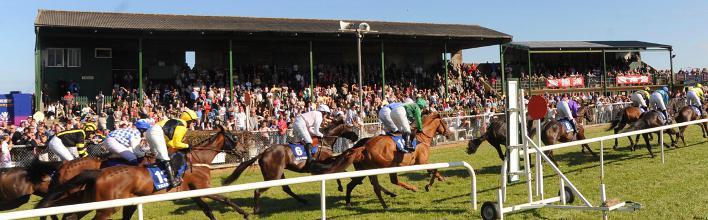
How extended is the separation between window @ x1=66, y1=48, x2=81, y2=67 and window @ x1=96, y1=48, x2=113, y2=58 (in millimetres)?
713

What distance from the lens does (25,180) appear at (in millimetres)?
8172

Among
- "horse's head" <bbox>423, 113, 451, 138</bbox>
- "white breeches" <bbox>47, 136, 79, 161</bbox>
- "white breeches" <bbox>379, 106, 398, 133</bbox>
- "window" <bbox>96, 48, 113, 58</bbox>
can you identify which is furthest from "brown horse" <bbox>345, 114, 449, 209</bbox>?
"window" <bbox>96, 48, 113, 58</bbox>

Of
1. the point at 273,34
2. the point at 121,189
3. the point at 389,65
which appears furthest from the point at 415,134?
the point at 389,65

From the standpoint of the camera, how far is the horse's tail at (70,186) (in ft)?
21.0

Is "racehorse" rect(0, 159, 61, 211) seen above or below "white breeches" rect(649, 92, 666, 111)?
below

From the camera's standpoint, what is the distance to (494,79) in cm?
3247

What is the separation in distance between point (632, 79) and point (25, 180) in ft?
113

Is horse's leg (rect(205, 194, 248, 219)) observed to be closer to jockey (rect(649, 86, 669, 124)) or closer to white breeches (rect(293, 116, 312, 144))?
white breeches (rect(293, 116, 312, 144))

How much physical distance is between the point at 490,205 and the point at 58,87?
21.4m

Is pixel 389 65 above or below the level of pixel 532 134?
above

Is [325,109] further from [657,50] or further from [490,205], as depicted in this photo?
[657,50]

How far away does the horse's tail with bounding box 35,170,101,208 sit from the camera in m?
6.39

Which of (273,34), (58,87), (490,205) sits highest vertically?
(273,34)

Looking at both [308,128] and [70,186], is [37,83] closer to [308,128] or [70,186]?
[308,128]
